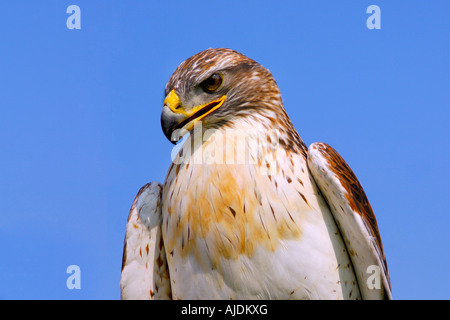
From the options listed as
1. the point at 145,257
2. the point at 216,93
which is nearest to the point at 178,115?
the point at 216,93

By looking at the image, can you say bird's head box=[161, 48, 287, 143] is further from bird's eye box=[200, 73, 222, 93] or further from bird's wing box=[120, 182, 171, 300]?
bird's wing box=[120, 182, 171, 300]

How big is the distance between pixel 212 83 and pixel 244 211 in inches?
47.5

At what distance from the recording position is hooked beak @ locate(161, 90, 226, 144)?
16.2 ft

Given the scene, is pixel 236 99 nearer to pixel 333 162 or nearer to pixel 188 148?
pixel 188 148

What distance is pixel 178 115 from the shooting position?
4980 millimetres

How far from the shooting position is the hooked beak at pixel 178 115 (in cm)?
494

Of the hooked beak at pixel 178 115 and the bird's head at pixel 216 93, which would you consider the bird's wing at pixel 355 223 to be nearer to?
the bird's head at pixel 216 93

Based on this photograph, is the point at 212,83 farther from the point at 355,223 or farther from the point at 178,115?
the point at 355,223

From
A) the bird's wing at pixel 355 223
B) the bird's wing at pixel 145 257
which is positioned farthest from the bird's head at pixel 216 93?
the bird's wing at pixel 145 257

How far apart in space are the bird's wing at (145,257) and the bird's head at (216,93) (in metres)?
0.85

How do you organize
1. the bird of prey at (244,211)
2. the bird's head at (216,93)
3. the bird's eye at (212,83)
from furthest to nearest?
1. the bird's eye at (212,83)
2. the bird's head at (216,93)
3. the bird of prey at (244,211)

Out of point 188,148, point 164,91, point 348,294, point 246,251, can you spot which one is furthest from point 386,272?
point 164,91

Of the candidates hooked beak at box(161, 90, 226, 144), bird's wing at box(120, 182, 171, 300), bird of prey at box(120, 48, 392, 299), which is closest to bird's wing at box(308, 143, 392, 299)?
bird of prey at box(120, 48, 392, 299)

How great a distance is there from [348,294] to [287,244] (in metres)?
0.70
